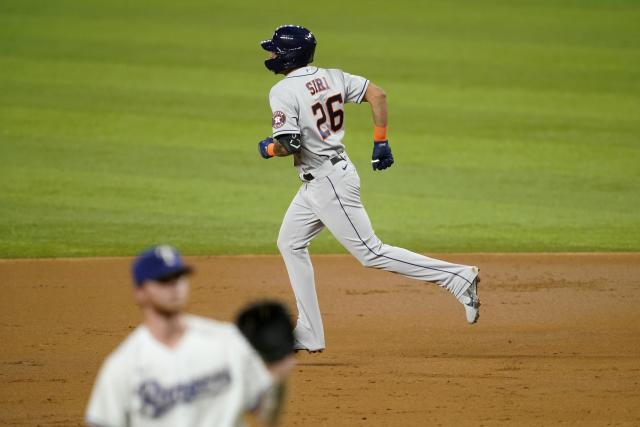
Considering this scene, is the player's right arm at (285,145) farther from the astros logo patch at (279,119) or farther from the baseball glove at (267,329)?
the baseball glove at (267,329)

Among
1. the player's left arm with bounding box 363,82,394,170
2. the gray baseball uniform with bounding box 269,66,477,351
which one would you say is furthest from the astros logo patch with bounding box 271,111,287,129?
the player's left arm with bounding box 363,82,394,170

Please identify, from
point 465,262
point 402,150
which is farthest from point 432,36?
point 465,262

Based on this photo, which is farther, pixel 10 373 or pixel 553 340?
pixel 553 340

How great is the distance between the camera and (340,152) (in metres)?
6.98

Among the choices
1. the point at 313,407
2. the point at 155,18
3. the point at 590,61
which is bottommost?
the point at 313,407

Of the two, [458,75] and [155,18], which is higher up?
[155,18]

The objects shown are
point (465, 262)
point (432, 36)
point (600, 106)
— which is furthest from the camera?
point (432, 36)

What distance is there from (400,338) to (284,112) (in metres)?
1.83

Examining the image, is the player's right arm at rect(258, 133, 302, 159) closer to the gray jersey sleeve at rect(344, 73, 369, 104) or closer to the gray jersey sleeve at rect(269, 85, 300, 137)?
the gray jersey sleeve at rect(269, 85, 300, 137)

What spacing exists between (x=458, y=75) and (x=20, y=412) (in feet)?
36.8

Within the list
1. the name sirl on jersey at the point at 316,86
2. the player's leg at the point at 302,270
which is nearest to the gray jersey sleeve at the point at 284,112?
the name sirl on jersey at the point at 316,86

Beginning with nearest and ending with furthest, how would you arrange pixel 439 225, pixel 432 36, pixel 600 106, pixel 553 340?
pixel 553 340 < pixel 439 225 < pixel 600 106 < pixel 432 36

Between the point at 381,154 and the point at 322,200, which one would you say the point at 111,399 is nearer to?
the point at 322,200

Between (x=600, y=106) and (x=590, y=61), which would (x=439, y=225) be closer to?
(x=600, y=106)
